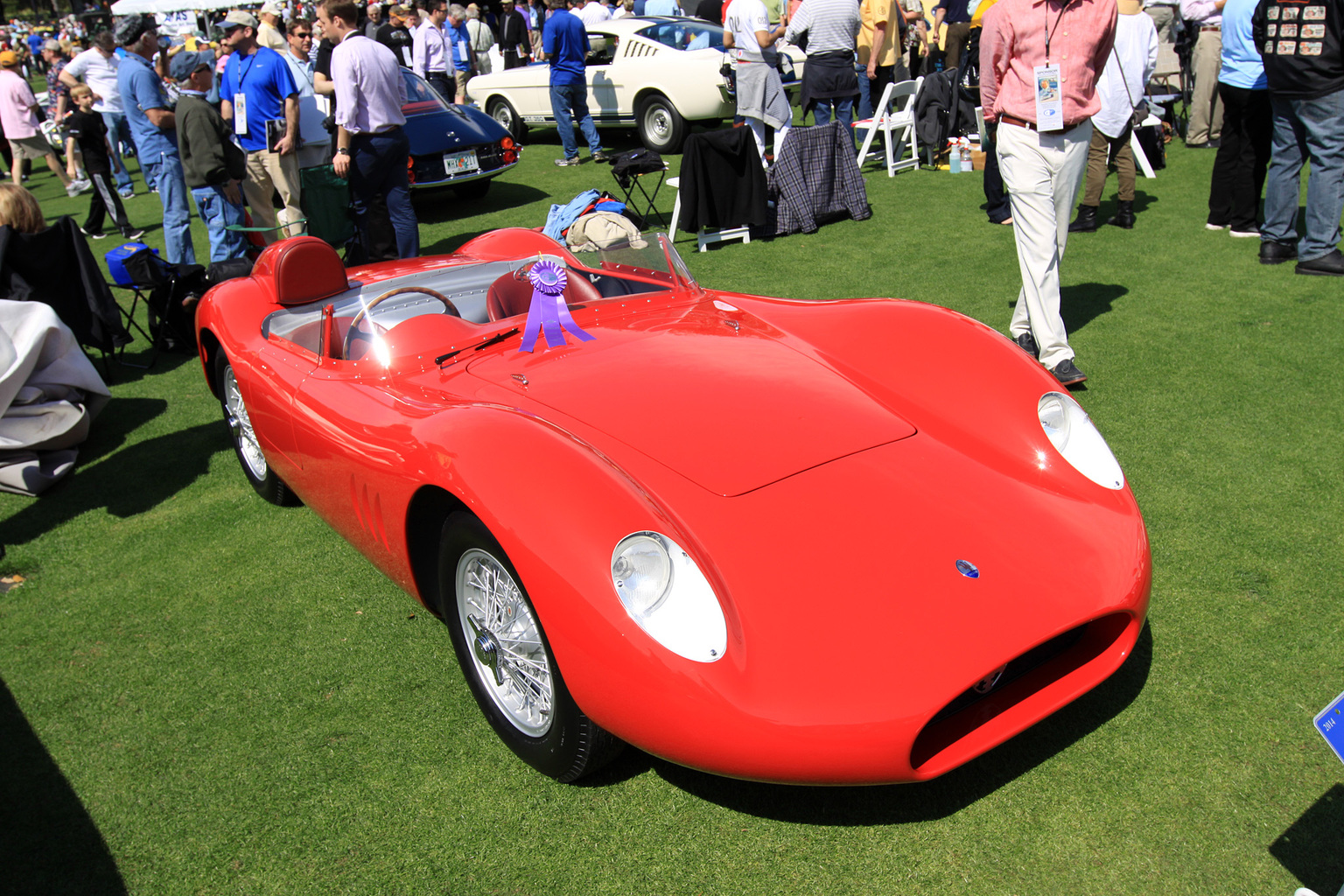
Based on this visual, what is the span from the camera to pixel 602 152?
1242 centimetres

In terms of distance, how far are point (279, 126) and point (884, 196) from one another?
5798 mm

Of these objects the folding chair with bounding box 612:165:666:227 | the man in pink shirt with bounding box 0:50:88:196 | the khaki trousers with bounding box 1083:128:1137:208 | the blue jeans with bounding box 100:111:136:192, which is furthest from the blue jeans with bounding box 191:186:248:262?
the man in pink shirt with bounding box 0:50:88:196

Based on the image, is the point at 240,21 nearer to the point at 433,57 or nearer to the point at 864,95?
the point at 433,57

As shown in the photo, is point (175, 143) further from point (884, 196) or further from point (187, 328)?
point (884, 196)

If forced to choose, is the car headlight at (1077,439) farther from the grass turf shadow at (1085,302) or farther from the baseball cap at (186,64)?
the baseball cap at (186,64)

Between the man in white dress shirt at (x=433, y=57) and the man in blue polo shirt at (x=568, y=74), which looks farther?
the man in white dress shirt at (x=433, y=57)

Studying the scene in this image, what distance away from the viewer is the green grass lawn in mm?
2182

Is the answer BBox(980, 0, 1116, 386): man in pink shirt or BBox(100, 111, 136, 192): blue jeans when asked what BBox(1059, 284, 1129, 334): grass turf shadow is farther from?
BBox(100, 111, 136, 192): blue jeans

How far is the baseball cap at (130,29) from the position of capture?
7.21 m

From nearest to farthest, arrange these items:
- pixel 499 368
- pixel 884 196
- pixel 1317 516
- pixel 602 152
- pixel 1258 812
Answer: pixel 1258 812 < pixel 499 368 < pixel 1317 516 < pixel 884 196 < pixel 602 152

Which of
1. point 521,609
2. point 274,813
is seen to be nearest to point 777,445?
point 521,609

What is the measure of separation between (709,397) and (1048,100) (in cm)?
294

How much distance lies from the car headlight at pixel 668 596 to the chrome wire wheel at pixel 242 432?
9.59ft

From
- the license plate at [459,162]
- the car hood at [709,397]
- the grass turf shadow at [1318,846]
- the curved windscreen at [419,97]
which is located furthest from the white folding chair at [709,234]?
the grass turf shadow at [1318,846]
